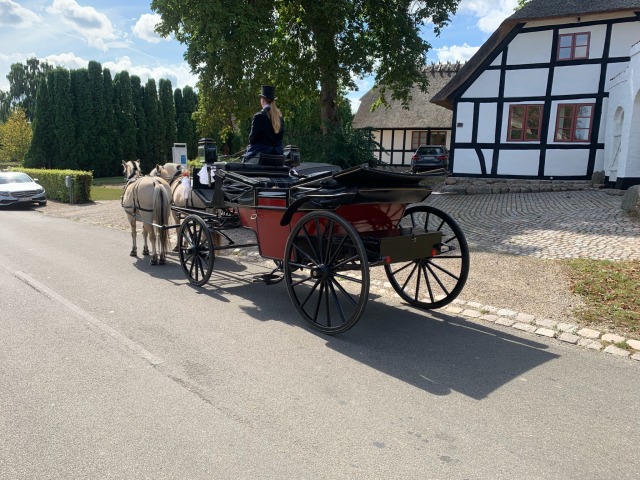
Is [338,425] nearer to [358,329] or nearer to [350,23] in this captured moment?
[358,329]

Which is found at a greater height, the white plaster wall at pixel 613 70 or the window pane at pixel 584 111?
the white plaster wall at pixel 613 70

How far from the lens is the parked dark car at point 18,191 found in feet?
59.1

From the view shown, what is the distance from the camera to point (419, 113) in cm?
3114

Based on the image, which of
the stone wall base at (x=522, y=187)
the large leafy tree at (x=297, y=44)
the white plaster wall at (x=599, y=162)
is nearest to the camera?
the large leafy tree at (x=297, y=44)

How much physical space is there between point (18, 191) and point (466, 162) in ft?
59.6

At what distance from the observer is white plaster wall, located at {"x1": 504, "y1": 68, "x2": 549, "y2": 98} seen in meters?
18.4

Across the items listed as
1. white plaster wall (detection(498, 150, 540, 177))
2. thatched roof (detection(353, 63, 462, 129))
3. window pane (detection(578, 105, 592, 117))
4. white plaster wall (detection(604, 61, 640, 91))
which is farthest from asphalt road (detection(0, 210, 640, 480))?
thatched roof (detection(353, 63, 462, 129))

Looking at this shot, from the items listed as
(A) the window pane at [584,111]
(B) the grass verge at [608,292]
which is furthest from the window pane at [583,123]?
(B) the grass verge at [608,292]

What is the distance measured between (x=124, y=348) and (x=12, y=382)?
35.1 inches

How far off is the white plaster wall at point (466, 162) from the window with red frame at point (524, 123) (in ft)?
Answer: 5.04

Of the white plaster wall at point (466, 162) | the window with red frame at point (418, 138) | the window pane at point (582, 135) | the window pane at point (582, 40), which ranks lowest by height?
the white plaster wall at point (466, 162)

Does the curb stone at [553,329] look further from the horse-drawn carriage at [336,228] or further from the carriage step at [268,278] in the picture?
the carriage step at [268,278]

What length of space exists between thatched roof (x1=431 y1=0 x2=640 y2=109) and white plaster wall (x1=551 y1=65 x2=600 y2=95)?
6.34ft

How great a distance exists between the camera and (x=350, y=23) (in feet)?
57.2
